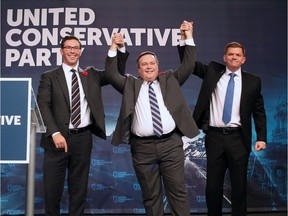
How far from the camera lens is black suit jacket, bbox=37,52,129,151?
299 cm

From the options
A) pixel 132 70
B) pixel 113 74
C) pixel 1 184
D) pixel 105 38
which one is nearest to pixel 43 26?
pixel 105 38

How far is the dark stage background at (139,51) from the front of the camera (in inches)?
176

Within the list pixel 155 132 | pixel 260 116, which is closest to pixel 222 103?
pixel 260 116

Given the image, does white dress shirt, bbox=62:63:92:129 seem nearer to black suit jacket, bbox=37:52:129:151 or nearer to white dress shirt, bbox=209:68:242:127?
black suit jacket, bbox=37:52:129:151

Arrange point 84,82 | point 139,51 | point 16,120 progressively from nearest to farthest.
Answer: point 16,120 < point 84,82 < point 139,51

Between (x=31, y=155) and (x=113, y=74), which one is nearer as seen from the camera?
(x=31, y=155)

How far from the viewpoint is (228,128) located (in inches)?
126

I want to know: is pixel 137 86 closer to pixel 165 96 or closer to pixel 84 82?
pixel 165 96

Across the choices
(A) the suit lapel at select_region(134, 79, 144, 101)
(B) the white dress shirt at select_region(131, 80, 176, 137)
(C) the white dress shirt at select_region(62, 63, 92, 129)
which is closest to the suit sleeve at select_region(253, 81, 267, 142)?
(B) the white dress shirt at select_region(131, 80, 176, 137)

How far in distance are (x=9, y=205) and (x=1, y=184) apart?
238mm

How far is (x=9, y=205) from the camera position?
14.6ft

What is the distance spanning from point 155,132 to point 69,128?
0.67 m

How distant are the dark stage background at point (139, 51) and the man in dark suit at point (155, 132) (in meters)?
1.68

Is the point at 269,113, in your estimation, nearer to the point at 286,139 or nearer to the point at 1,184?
the point at 286,139
